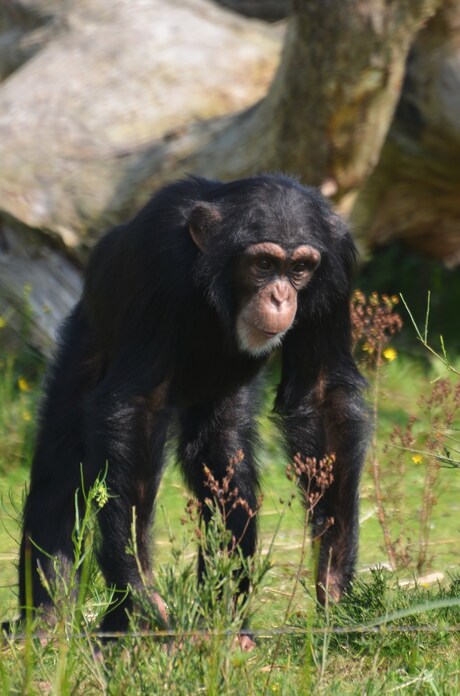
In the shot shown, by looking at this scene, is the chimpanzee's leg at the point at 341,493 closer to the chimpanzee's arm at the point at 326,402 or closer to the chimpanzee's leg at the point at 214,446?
the chimpanzee's arm at the point at 326,402

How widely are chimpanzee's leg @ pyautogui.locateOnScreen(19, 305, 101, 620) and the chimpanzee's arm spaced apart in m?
0.90

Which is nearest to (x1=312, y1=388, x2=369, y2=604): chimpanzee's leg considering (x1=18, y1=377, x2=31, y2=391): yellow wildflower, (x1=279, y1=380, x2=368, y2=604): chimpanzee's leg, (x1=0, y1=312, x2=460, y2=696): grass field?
(x1=279, y1=380, x2=368, y2=604): chimpanzee's leg

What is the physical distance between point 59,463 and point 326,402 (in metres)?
1.22

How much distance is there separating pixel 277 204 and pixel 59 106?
14.9ft

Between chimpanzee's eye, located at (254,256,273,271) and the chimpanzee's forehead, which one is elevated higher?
the chimpanzee's forehead

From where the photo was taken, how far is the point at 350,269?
4.88m

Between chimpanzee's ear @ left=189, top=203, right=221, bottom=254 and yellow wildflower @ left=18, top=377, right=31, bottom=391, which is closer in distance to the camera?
chimpanzee's ear @ left=189, top=203, right=221, bottom=254

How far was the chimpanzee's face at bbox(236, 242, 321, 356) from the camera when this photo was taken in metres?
4.55

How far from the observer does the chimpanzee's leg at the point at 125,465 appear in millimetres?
4359

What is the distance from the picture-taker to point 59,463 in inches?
199

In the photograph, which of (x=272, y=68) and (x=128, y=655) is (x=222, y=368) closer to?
(x=128, y=655)

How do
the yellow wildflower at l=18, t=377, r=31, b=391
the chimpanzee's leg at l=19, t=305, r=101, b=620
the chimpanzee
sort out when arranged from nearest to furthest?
the chimpanzee
the chimpanzee's leg at l=19, t=305, r=101, b=620
the yellow wildflower at l=18, t=377, r=31, b=391

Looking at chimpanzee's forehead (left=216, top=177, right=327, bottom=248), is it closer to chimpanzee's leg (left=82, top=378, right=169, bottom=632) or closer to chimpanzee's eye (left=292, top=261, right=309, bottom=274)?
chimpanzee's eye (left=292, top=261, right=309, bottom=274)

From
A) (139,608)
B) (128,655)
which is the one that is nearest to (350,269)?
(139,608)
